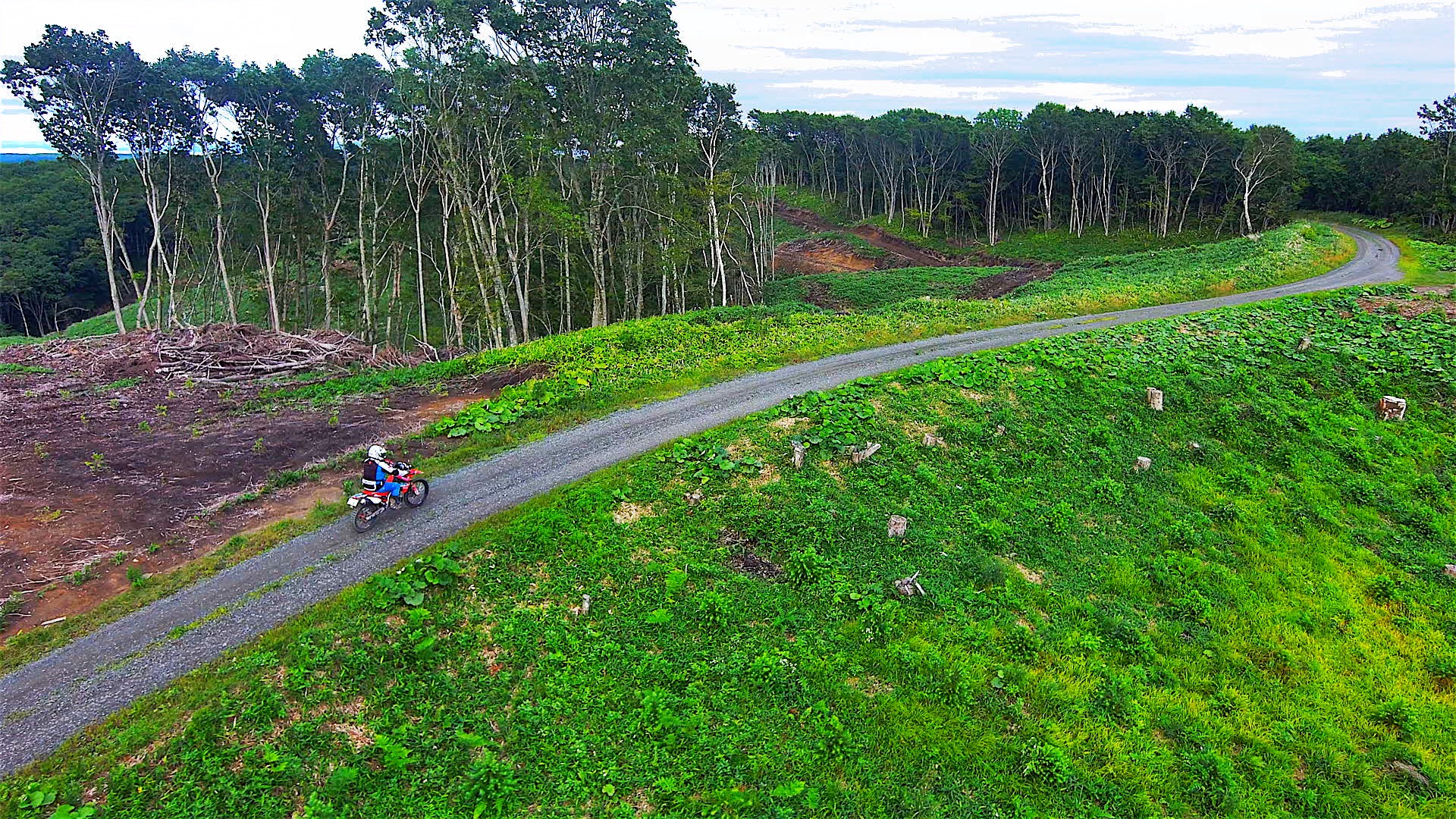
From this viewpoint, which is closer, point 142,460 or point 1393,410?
point 142,460

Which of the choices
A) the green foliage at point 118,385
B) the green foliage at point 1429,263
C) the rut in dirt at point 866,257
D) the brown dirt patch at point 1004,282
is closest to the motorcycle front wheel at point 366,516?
the green foliage at point 118,385

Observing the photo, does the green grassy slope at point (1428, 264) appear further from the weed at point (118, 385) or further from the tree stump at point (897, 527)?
the weed at point (118, 385)

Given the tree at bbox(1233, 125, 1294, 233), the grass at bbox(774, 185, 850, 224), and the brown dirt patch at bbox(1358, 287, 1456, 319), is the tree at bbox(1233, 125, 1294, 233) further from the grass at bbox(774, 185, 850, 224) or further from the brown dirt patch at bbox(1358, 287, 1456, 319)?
the grass at bbox(774, 185, 850, 224)

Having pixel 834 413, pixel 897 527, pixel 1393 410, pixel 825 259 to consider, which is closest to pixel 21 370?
pixel 834 413

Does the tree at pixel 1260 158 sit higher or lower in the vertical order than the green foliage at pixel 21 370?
higher

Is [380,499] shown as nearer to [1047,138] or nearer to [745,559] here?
[745,559]

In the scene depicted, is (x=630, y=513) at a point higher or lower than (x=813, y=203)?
lower

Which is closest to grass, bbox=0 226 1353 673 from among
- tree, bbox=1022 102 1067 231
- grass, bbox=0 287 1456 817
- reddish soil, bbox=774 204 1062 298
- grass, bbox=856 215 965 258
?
grass, bbox=0 287 1456 817
